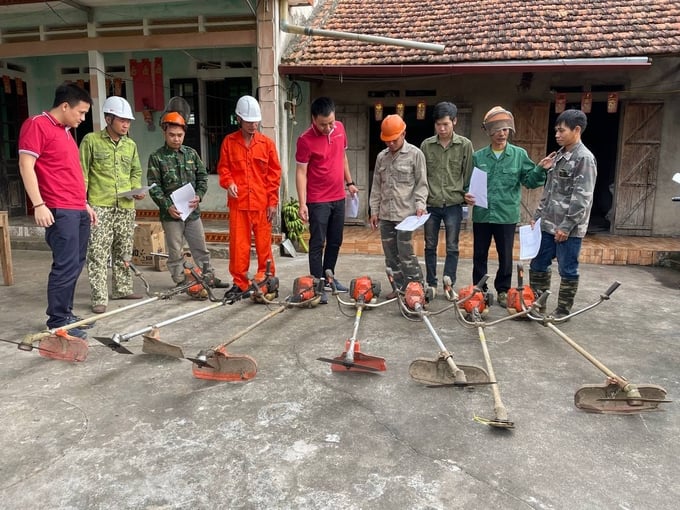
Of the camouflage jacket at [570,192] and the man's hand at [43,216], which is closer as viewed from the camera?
the man's hand at [43,216]

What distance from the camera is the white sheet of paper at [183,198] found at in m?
4.80

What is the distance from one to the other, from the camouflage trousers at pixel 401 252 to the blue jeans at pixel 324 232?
455 mm

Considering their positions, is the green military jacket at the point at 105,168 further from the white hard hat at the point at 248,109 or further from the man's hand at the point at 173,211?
A: the white hard hat at the point at 248,109

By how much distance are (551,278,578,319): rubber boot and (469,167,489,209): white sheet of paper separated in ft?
3.11

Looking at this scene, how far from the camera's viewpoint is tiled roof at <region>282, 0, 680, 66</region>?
7.58m

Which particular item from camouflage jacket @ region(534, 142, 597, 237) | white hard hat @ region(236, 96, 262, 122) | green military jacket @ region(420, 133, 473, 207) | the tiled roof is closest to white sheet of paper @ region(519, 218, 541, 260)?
camouflage jacket @ region(534, 142, 597, 237)

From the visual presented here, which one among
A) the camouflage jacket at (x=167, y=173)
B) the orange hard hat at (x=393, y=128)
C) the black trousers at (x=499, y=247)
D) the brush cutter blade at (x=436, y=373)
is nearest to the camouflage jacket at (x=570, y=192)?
the black trousers at (x=499, y=247)

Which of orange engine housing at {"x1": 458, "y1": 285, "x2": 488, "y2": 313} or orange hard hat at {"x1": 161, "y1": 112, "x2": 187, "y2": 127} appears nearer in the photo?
orange engine housing at {"x1": 458, "y1": 285, "x2": 488, "y2": 313}

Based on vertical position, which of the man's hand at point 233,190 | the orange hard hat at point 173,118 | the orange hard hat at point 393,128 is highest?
the orange hard hat at point 173,118

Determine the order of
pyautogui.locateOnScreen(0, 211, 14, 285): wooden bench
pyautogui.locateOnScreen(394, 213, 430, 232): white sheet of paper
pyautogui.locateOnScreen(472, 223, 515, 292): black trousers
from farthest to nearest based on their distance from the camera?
pyautogui.locateOnScreen(0, 211, 14, 285): wooden bench < pyautogui.locateOnScreen(472, 223, 515, 292): black trousers < pyautogui.locateOnScreen(394, 213, 430, 232): white sheet of paper

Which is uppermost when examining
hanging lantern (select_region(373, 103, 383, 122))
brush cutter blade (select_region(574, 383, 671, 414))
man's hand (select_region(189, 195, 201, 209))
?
hanging lantern (select_region(373, 103, 383, 122))

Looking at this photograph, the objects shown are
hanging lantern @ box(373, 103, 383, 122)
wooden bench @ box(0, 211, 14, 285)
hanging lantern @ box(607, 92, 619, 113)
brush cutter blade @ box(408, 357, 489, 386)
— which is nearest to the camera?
brush cutter blade @ box(408, 357, 489, 386)

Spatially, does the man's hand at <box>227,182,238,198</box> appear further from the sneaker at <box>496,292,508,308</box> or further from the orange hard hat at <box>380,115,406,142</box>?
the sneaker at <box>496,292,508,308</box>

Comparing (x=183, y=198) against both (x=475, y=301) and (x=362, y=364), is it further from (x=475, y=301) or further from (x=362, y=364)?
(x=475, y=301)
